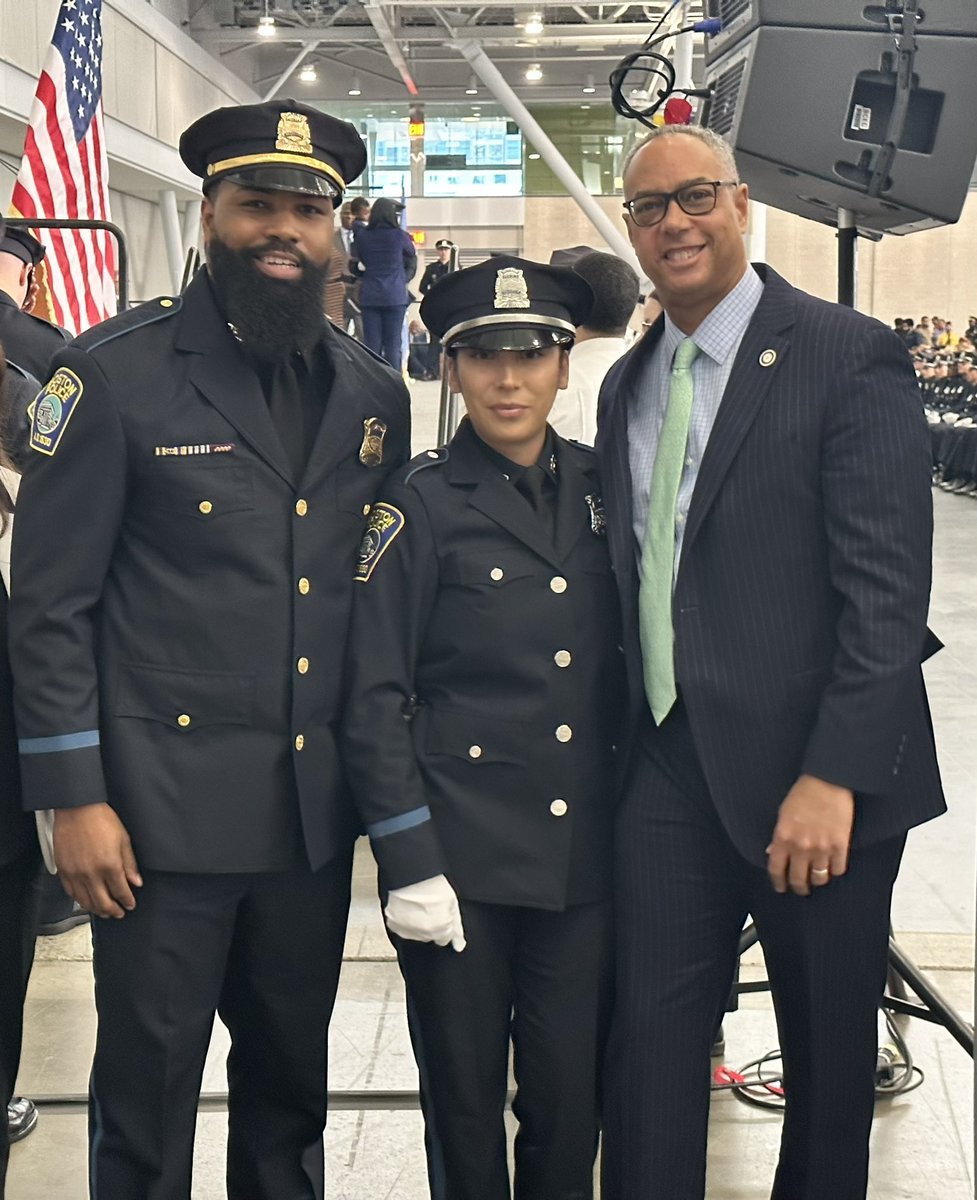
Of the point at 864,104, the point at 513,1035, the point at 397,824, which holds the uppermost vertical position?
the point at 864,104

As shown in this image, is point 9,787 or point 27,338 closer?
point 9,787

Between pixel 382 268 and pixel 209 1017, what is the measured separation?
8.11 m

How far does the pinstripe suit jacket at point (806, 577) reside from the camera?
75.0 inches

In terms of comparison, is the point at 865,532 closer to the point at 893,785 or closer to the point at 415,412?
the point at 893,785

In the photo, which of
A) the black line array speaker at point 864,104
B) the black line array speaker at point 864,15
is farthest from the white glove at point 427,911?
the black line array speaker at point 864,15

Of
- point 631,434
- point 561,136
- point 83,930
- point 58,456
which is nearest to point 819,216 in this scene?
point 631,434

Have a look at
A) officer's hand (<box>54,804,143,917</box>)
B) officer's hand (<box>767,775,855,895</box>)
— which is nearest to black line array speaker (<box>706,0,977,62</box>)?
officer's hand (<box>767,775,855,895</box>)

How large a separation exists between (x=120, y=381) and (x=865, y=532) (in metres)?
1.04

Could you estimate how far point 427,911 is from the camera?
6.70 ft

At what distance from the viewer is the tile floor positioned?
8.99 feet

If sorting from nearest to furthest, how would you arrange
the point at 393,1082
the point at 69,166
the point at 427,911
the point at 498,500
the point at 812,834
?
the point at 812,834
the point at 427,911
the point at 498,500
the point at 393,1082
the point at 69,166

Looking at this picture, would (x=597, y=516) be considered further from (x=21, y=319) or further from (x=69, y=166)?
(x=69, y=166)

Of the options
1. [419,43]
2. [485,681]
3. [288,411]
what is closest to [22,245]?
[288,411]

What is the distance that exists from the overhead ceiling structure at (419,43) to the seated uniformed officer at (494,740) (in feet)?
46.2
